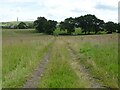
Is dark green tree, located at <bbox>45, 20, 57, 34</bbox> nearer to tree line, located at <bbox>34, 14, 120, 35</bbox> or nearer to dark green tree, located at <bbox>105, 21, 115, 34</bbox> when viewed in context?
tree line, located at <bbox>34, 14, 120, 35</bbox>

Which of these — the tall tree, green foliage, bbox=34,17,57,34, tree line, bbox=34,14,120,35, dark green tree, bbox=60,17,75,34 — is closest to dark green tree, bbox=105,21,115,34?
tree line, bbox=34,14,120,35

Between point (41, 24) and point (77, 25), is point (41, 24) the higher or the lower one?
the higher one

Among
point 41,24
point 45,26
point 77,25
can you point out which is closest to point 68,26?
point 77,25

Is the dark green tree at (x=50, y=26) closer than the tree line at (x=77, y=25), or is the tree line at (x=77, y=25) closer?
the tree line at (x=77, y=25)

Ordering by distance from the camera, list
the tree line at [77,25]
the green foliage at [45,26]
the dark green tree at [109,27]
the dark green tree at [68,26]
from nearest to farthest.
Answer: the dark green tree at [109,27], the tree line at [77,25], the dark green tree at [68,26], the green foliage at [45,26]

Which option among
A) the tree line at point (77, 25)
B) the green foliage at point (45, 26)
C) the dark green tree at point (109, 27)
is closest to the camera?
the dark green tree at point (109, 27)

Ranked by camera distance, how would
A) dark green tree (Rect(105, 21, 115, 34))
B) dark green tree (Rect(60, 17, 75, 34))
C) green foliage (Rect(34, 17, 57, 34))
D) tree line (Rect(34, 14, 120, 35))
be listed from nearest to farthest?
dark green tree (Rect(105, 21, 115, 34)) → tree line (Rect(34, 14, 120, 35)) → dark green tree (Rect(60, 17, 75, 34)) → green foliage (Rect(34, 17, 57, 34))

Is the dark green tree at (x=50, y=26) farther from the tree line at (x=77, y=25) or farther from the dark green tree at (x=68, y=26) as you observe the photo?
the dark green tree at (x=68, y=26)

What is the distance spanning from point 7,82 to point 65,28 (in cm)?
10028

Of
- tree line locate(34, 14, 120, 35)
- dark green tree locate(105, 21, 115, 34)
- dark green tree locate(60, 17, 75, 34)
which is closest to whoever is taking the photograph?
dark green tree locate(105, 21, 115, 34)

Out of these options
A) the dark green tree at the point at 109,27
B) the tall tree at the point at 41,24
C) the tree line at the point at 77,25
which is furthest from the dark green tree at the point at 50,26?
the dark green tree at the point at 109,27

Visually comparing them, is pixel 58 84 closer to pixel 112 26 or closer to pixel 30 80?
pixel 30 80

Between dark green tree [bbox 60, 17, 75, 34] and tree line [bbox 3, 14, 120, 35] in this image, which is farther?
dark green tree [bbox 60, 17, 75, 34]

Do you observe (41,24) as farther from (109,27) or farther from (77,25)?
(109,27)
